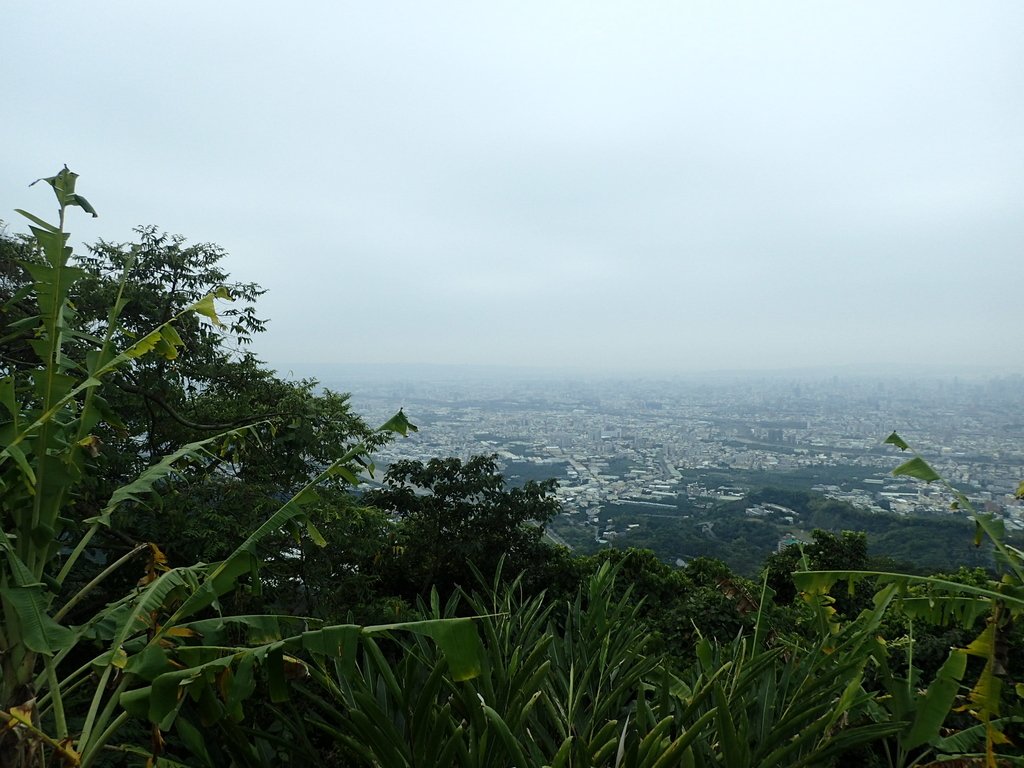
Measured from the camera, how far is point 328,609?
528cm

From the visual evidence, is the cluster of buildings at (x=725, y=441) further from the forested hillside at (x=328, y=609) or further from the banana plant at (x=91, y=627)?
the banana plant at (x=91, y=627)

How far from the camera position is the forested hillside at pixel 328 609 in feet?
7.39

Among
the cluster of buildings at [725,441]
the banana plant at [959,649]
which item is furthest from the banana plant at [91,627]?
the cluster of buildings at [725,441]

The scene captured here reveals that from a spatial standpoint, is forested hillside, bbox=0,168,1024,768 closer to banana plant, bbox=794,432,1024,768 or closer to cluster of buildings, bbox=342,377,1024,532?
banana plant, bbox=794,432,1024,768

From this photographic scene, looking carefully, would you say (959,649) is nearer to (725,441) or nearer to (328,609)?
(328,609)

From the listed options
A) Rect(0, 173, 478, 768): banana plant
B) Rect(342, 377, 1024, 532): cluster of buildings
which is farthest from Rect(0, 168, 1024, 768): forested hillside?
Rect(342, 377, 1024, 532): cluster of buildings

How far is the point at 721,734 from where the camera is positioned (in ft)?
7.94

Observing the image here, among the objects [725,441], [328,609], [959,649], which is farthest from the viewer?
[725,441]

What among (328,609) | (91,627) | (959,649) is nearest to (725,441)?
(328,609)

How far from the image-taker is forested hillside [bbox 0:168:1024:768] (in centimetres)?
→ 225

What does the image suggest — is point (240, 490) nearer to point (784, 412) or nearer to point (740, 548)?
point (740, 548)

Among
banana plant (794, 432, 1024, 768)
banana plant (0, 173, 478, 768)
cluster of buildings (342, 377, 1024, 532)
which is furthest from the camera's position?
cluster of buildings (342, 377, 1024, 532)

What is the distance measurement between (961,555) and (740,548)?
455 centimetres

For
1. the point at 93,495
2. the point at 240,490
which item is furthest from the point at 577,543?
the point at 93,495
